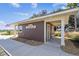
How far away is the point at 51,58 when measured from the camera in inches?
316

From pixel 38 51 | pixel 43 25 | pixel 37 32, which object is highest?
pixel 43 25

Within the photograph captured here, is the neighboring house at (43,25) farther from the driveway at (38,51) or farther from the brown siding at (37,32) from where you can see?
the driveway at (38,51)

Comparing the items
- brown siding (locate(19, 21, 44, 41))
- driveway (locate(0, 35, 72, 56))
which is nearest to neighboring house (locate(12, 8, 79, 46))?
brown siding (locate(19, 21, 44, 41))

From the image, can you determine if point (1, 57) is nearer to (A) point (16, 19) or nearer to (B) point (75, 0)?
(B) point (75, 0)

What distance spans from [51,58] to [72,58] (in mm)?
1110

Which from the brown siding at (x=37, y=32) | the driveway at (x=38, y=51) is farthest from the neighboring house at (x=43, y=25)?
the driveway at (x=38, y=51)

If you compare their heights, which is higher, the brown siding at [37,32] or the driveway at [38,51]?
the brown siding at [37,32]

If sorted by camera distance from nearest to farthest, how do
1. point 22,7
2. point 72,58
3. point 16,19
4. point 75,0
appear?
point 72,58 < point 75,0 < point 22,7 < point 16,19

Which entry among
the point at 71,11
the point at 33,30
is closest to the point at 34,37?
the point at 33,30

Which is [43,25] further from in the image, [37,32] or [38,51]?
[38,51]

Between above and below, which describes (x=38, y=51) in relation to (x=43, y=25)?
below

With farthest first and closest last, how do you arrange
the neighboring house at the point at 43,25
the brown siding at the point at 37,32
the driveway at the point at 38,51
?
the brown siding at the point at 37,32
the neighboring house at the point at 43,25
the driveway at the point at 38,51

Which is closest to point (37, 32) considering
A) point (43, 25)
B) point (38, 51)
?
point (43, 25)

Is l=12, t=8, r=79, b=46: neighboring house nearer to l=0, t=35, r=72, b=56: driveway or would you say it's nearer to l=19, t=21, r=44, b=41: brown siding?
l=19, t=21, r=44, b=41: brown siding
